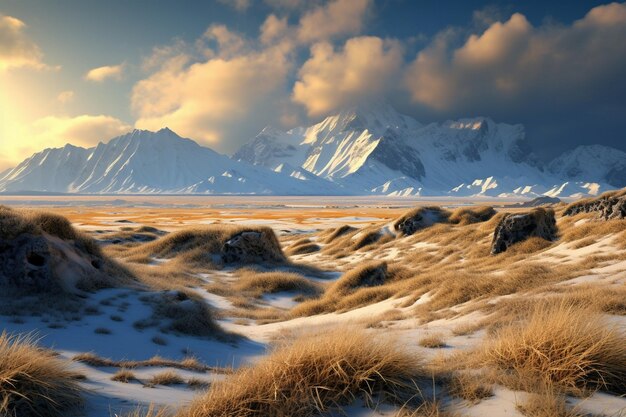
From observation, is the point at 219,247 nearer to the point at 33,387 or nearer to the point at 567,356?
the point at 33,387

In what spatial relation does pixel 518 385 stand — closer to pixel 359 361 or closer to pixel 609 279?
pixel 359 361

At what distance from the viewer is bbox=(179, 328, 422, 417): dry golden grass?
4.28m

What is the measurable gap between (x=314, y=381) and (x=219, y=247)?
25.3 metres

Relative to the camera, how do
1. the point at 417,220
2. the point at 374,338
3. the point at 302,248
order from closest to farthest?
the point at 374,338 → the point at 417,220 → the point at 302,248

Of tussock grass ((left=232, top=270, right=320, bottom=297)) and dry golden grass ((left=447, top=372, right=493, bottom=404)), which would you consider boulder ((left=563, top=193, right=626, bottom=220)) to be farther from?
dry golden grass ((left=447, top=372, right=493, bottom=404))

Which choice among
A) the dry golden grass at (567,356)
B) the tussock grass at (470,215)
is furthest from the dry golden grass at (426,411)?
the tussock grass at (470,215)

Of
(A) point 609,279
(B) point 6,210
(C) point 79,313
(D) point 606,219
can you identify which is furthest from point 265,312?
(D) point 606,219

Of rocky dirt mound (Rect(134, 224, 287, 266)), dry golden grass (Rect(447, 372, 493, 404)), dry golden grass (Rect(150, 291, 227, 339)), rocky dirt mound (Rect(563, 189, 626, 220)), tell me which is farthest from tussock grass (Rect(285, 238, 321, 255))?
dry golden grass (Rect(447, 372, 493, 404))

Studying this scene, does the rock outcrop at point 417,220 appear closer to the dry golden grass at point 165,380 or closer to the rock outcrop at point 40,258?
the rock outcrop at point 40,258

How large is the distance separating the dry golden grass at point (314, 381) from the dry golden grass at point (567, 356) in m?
1.18

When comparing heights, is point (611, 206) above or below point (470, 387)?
above

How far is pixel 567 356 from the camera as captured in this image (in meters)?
4.62

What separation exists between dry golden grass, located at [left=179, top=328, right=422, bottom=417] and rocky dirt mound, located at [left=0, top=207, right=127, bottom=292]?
10.4m

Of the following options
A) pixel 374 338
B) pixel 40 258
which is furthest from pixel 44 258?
pixel 374 338
